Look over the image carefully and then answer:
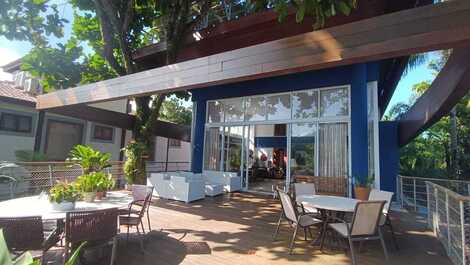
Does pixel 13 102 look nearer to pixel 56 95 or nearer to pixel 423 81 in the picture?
pixel 56 95

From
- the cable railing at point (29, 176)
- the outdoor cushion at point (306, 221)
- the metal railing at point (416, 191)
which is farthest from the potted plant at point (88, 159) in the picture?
the metal railing at point (416, 191)

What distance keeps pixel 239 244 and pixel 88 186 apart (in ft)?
7.93

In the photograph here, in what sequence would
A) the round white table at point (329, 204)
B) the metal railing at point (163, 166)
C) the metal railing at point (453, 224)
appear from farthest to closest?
the metal railing at point (163, 166) < the round white table at point (329, 204) < the metal railing at point (453, 224)

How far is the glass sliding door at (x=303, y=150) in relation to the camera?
27.7ft

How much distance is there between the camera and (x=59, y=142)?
458 inches

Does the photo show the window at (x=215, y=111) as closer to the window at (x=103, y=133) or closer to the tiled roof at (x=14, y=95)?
the window at (x=103, y=133)

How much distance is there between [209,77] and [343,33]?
7.35ft

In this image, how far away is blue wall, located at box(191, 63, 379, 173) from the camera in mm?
7488

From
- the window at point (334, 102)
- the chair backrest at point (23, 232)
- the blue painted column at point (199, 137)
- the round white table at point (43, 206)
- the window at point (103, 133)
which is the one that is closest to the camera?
the chair backrest at point (23, 232)

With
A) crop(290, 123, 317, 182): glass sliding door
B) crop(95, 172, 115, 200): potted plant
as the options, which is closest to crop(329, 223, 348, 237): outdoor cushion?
crop(95, 172, 115, 200): potted plant

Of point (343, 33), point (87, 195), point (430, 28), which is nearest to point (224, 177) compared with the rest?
point (87, 195)

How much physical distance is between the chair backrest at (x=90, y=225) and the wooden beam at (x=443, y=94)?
5518 millimetres

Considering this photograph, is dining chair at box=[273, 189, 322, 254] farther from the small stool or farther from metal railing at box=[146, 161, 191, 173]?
metal railing at box=[146, 161, 191, 173]

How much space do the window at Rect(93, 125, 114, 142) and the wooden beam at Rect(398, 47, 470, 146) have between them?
12.7 m
